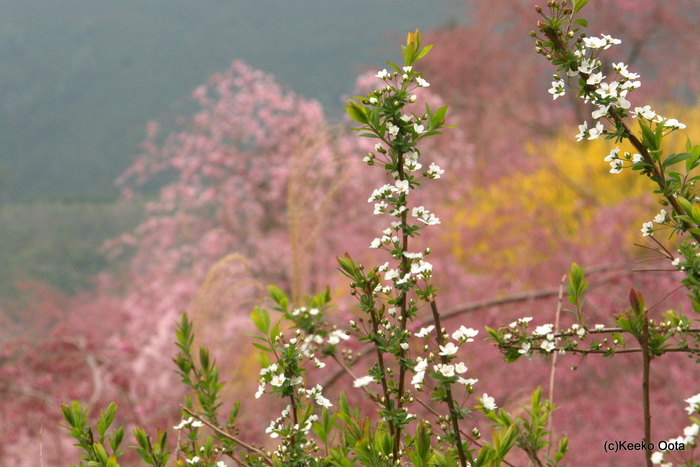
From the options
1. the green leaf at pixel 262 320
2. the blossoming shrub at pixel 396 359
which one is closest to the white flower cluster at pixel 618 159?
the blossoming shrub at pixel 396 359

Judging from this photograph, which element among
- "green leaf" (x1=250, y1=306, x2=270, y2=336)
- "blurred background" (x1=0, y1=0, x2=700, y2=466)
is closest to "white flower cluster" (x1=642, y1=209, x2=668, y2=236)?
"blurred background" (x1=0, y1=0, x2=700, y2=466)

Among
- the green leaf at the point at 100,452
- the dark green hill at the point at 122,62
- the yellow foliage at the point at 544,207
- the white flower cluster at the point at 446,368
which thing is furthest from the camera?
the dark green hill at the point at 122,62

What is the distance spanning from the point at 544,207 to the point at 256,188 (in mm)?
3298

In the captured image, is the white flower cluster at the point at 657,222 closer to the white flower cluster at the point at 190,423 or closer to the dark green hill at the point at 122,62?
the white flower cluster at the point at 190,423

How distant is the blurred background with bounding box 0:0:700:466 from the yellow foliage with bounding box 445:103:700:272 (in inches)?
1.2

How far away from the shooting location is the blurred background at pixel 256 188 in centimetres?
298

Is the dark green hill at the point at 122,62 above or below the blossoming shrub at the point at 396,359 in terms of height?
above

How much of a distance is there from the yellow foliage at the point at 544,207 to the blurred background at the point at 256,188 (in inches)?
1.2

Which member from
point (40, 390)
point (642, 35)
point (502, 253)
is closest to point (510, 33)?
point (642, 35)

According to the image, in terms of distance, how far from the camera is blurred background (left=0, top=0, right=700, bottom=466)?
2.98 meters

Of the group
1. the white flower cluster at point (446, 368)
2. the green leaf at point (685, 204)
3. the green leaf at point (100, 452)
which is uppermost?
the green leaf at point (685, 204)

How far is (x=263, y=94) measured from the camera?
6.85 m

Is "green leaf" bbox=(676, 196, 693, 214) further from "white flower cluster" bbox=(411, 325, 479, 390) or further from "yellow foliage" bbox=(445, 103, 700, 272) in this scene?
"yellow foliage" bbox=(445, 103, 700, 272)

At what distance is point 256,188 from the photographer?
6484mm
